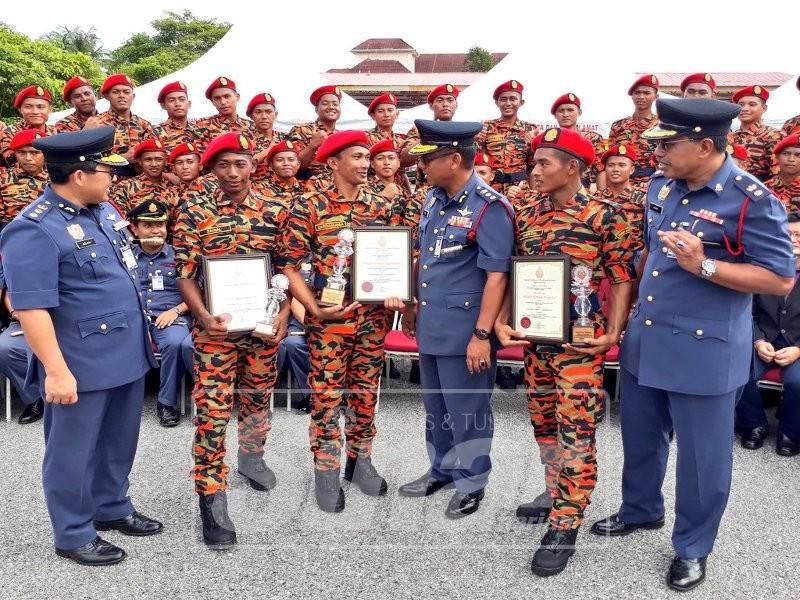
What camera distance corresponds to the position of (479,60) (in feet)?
170

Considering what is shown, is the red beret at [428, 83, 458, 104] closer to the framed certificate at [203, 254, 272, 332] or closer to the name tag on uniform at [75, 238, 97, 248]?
the framed certificate at [203, 254, 272, 332]

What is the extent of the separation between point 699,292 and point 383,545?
6.56ft

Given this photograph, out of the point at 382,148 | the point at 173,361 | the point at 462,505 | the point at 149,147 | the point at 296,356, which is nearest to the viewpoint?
the point at 462,505

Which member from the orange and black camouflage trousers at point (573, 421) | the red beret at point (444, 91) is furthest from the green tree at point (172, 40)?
the orange and black camouflage trousers at point (573, 421)

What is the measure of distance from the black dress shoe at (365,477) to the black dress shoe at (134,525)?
1.13 m

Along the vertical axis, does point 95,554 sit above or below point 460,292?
below

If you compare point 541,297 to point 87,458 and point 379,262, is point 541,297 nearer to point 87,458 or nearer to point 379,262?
point 379,262

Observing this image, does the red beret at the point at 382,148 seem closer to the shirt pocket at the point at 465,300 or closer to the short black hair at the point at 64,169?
the shirt pocket at the point at 465,300

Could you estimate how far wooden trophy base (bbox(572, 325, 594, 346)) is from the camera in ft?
10.3

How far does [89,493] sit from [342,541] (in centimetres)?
130

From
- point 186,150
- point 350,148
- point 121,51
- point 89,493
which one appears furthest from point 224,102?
point 121,51

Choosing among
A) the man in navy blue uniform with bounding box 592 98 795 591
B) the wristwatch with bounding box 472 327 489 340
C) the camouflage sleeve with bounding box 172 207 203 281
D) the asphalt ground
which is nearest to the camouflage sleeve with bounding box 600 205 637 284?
the man in navy blue uniform with bounding box 592 98 795 591

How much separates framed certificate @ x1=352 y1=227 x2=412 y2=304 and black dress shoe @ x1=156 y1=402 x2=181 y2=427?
2251mm

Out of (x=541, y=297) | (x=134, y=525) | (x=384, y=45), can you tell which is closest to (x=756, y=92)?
A: (x=541, y=297)
